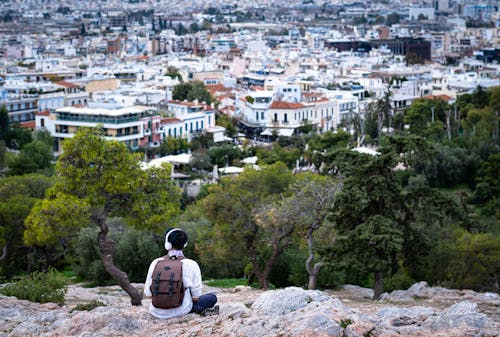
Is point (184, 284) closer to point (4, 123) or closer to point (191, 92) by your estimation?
point (4, 123)

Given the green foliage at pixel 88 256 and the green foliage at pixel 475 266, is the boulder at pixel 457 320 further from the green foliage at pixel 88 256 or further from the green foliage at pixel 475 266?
the green foliage at pixel 88 256

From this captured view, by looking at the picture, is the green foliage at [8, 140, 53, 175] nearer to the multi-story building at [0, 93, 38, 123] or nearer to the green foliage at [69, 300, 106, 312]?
the multi-story building at [0, 93, 38, 123]

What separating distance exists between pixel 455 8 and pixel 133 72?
11986 centimetres

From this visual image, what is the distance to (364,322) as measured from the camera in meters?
7.65

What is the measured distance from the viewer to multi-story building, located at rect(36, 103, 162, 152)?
4028 centimetres

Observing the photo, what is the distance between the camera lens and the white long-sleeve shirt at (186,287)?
26.0 feet

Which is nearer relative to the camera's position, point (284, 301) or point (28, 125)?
point (284, 301)

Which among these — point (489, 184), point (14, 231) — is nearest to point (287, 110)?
point (489, 184)

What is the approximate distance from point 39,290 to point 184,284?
13.2 feet

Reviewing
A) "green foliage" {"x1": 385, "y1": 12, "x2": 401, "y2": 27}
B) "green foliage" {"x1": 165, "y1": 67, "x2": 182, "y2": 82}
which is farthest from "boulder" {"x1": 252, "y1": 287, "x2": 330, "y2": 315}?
"green foliage" {"x1": 385, "y1": 12, "x2": 401, "y2": 27}

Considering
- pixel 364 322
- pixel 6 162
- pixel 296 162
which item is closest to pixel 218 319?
pixel 364 322

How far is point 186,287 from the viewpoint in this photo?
8008 millimetres

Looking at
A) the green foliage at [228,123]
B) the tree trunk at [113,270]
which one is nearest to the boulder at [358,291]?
the tree trunk at [113,270]

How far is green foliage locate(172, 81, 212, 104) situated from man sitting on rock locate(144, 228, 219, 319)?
44723 mm
